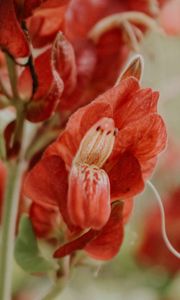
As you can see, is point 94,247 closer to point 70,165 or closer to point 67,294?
point 70,165

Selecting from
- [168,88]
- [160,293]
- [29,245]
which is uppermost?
[29,245]

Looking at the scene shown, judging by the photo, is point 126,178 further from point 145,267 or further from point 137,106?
point 145,267

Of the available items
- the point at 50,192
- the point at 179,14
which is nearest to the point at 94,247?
the point at 50,192

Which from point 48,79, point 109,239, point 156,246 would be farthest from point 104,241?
point 156,246

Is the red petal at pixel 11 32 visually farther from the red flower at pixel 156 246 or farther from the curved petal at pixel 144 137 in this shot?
the red flower at pixel 156 246

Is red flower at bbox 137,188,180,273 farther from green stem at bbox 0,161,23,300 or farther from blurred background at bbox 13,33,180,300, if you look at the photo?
green stem at bbox 0,161,23,300

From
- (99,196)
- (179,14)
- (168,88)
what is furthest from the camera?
(168,88)
